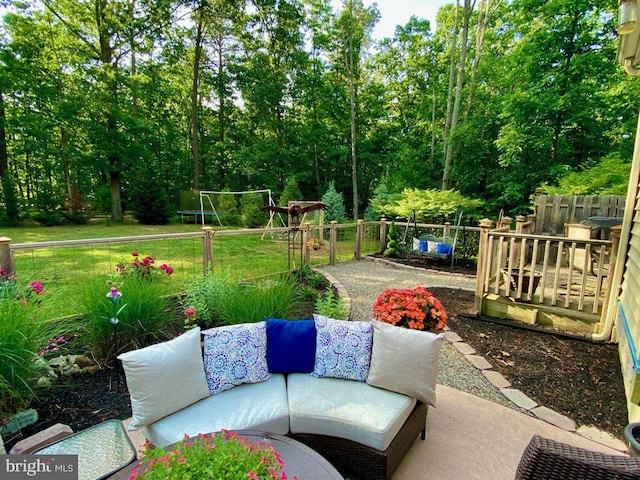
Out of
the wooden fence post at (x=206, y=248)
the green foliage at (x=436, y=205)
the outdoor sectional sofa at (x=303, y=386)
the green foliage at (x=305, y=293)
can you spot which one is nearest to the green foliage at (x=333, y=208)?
the green foliage at (x=436, y=205)

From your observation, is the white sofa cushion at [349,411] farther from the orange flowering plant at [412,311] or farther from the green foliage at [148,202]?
the green foliage at [148,202]

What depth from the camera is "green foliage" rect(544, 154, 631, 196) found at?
278 inches

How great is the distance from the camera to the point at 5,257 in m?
3.19

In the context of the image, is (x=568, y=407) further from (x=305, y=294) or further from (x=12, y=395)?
(x=12, y=395)

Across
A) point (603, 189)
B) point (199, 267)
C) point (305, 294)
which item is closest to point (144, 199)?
point (199, 267)

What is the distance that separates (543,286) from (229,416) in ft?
12.8

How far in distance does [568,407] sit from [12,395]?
400 centimetres

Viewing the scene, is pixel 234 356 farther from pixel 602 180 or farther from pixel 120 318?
pixel 602 180

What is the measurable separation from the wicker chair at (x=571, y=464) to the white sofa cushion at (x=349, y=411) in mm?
794

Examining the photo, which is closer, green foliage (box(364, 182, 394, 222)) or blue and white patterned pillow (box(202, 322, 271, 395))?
blue and white patterned pillow (box(202, 322, 271, 395))

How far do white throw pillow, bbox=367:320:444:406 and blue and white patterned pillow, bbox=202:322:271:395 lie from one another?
2.62 feet

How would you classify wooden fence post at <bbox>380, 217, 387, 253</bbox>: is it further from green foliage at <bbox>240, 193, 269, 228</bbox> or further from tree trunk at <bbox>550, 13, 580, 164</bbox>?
green foliage at <bbox>240, 193, 269, 228</bbox>

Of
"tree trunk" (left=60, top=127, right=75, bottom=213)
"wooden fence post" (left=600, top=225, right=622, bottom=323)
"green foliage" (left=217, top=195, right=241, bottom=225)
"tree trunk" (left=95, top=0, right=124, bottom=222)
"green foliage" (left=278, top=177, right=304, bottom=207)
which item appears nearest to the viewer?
"wooden fence post" (left=600, top=225, right=622, bottom=323)

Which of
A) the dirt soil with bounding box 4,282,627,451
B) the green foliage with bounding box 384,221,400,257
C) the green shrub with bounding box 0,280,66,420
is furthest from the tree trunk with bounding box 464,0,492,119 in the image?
the green shrub with bounding box 0,280,66,420
